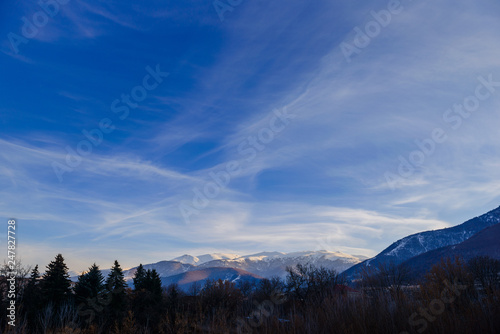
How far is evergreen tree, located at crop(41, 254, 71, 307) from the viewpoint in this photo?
45.2 metres

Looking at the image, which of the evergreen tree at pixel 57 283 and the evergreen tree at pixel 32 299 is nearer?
the evergreen tree at pixel 32 299

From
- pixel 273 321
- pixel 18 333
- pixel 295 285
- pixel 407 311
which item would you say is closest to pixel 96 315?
pixel 295 285

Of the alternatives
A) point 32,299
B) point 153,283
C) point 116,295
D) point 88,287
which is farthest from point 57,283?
point 153,283

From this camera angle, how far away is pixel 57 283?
4681cm

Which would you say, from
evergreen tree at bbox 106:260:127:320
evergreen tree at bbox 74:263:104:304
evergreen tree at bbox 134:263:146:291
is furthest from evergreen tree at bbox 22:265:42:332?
evergreen tree at bbox 134:263:146:291

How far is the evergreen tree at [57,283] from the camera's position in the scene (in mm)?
45156

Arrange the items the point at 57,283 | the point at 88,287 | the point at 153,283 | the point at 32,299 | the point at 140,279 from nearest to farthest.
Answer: the point at 32,299
the point at 57,283
the point at 88,287
the point at 153,283
the point at 140,279

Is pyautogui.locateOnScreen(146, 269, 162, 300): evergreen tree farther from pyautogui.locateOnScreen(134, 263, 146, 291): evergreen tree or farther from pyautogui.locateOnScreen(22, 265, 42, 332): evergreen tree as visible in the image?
pyautogui.locateOnScreen(22, 265, 42, 332): evergreen tree

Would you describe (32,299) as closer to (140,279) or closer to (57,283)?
(57,283)

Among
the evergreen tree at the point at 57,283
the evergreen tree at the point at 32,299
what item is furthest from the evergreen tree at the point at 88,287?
the evergreen tree at the point at 32,299

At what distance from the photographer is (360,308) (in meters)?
6.42

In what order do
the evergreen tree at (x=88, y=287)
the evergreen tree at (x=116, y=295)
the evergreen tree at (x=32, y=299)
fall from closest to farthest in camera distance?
the evergreen tree at (x=32, y=299), the evergreen tree at (x=116, y=295), the evergreen tree at (x=88, y=287)

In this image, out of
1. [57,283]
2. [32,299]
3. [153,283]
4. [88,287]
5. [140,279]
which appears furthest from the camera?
[140,279]

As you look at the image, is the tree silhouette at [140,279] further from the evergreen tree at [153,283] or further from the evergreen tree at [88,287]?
the evergreen tree at [88,287]
